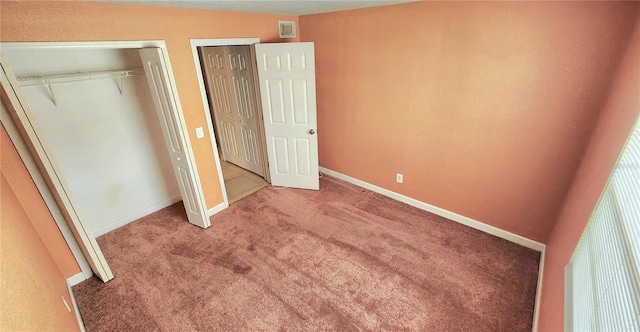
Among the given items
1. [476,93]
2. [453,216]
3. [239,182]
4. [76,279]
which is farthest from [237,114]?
[453,216]

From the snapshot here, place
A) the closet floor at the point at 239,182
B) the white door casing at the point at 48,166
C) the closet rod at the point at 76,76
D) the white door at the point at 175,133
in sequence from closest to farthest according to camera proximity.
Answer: the white door casing at the point at 48,166
the closet rod at the point at 76,76
the white door at the point at 175,133
the closet floor at the point at 239,182

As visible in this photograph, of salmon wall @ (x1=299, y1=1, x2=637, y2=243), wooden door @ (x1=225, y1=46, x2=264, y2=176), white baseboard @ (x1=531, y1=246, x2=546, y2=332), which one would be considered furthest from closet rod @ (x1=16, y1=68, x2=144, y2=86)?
white baseboard @ (x1=531, y1=246, x2=546, y2=332)

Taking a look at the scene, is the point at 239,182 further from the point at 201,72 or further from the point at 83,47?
the point at 83,47

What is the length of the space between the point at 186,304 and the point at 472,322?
2.22 meters

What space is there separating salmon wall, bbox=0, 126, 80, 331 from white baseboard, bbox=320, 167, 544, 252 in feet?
10.4

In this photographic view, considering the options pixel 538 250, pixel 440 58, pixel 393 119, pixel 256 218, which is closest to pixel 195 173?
pixel 256 218

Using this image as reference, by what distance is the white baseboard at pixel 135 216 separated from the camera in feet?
9.93

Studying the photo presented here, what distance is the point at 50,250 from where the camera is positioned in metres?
2.20

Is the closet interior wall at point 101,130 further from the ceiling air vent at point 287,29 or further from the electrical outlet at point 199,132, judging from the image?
the ceiling air vent at point 287,29

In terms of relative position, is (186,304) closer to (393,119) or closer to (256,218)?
(256,218)

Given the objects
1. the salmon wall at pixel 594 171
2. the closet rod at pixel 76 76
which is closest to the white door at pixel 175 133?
the closet rod at pixel 76 76

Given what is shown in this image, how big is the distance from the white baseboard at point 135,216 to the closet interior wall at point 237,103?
1.24m

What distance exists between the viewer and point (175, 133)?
2697 mm

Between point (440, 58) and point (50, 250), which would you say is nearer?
point (50, 250)
